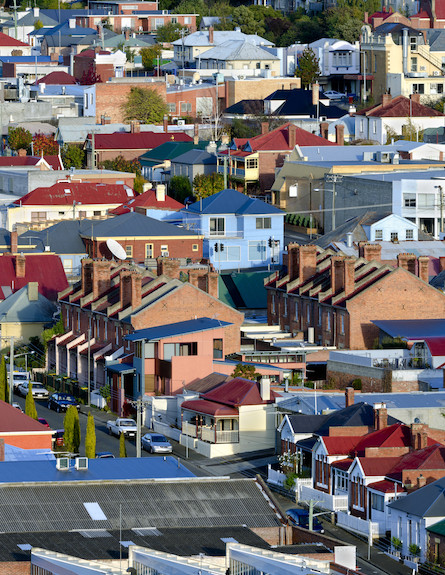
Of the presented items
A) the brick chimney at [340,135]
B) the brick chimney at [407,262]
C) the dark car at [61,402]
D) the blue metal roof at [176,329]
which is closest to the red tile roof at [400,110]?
the brick chimney at [340,135]

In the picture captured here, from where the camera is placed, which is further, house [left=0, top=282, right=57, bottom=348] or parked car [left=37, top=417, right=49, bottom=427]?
house [left=0, top=282, right=57, bottom=348]

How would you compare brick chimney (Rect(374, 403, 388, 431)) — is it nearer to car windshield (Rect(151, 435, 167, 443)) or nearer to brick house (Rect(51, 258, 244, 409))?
car windshield (Rect(151, 435, 167, 443))

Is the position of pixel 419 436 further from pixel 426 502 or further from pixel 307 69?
Result: pixel 307 69

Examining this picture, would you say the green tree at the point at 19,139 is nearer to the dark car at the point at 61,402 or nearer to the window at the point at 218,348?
the window at the point at 218,348

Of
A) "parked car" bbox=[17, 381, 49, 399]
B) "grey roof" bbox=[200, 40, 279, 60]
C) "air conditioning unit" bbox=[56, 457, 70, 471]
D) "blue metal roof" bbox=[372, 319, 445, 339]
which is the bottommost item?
"parked car" bbox=[17, 381, 49, 399]

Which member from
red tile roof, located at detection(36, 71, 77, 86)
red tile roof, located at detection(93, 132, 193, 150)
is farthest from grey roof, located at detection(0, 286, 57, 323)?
red tile roof, located at detection(36, 71, 77, 86)

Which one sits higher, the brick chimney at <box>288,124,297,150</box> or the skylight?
the skylight

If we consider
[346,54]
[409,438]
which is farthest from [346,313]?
[346,54]

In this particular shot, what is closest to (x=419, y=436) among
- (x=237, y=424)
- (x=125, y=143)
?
(x=237, y=424)
